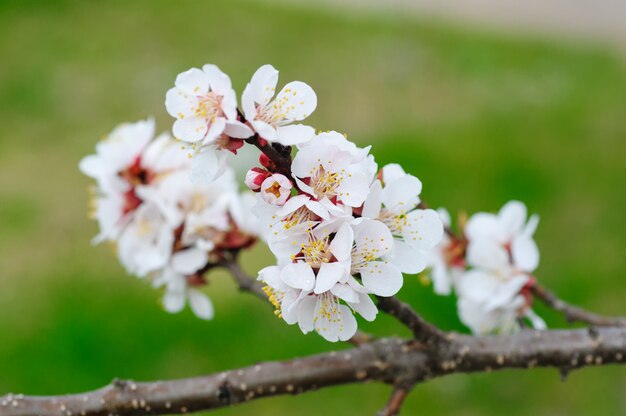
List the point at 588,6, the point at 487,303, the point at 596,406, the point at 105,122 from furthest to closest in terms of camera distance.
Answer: the point at 588,6, the point at 105,122, the point at 596,406, the point at 487,303

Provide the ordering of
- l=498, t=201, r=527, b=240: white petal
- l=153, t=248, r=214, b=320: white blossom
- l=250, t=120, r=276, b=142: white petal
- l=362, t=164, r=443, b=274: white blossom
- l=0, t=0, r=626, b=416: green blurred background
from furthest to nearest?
l=0, t=0, r=626, b=416: green blurred background < l=498, t=201, r=527, b=240: white petal < l=153, t=248, r=214, b=320: white blossom < l=362, t=164, r=443, b=274: white blossom < l=250, t=120, r=276, b=142: white petal

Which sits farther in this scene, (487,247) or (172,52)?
(172,52)

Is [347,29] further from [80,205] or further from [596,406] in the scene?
[596,406]

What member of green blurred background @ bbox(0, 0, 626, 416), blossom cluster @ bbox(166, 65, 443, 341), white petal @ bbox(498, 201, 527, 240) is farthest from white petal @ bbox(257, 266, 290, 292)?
green blurred background @ bbox(0, 0, 626, 416)

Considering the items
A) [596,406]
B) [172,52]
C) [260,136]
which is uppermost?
[172,52]

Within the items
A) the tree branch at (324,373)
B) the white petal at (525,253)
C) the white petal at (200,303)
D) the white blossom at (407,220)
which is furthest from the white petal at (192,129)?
the white petal at (525,253)

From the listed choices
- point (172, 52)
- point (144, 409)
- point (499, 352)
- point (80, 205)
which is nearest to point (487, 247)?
point (499, 352)

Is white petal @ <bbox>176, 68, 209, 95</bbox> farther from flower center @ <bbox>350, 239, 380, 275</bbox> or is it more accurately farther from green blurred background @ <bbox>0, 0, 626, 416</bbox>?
green blurred background @ <bbox>0, 0, 626, 416</bbox>
